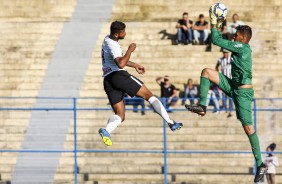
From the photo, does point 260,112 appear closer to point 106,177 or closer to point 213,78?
point 106,177

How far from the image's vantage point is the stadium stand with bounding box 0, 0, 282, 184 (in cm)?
2811

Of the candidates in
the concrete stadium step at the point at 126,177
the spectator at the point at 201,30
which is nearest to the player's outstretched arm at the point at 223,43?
the concrete stadium step at the point at 126,177

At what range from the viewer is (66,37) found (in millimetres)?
33188

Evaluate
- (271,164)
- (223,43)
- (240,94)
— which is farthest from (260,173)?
(271,164)

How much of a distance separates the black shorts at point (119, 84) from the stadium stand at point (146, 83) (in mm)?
7621

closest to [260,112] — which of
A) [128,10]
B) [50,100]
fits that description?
[50,100]

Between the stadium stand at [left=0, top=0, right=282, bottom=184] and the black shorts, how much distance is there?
7.62m

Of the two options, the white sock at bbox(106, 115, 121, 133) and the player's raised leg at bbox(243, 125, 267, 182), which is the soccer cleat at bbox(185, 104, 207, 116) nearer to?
the player's raised leg at bbox(243, 125, 267, 182)

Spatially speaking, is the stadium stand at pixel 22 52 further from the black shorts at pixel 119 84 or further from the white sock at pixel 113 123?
the black shorts at pixel 119 84

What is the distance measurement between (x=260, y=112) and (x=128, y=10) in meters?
7.33

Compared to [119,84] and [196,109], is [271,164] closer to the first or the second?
[196,109]

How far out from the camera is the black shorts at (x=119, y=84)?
802 inches

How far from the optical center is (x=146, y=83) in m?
30.9

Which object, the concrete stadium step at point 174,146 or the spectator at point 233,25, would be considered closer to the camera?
the concrete stadium step at point 174,146
